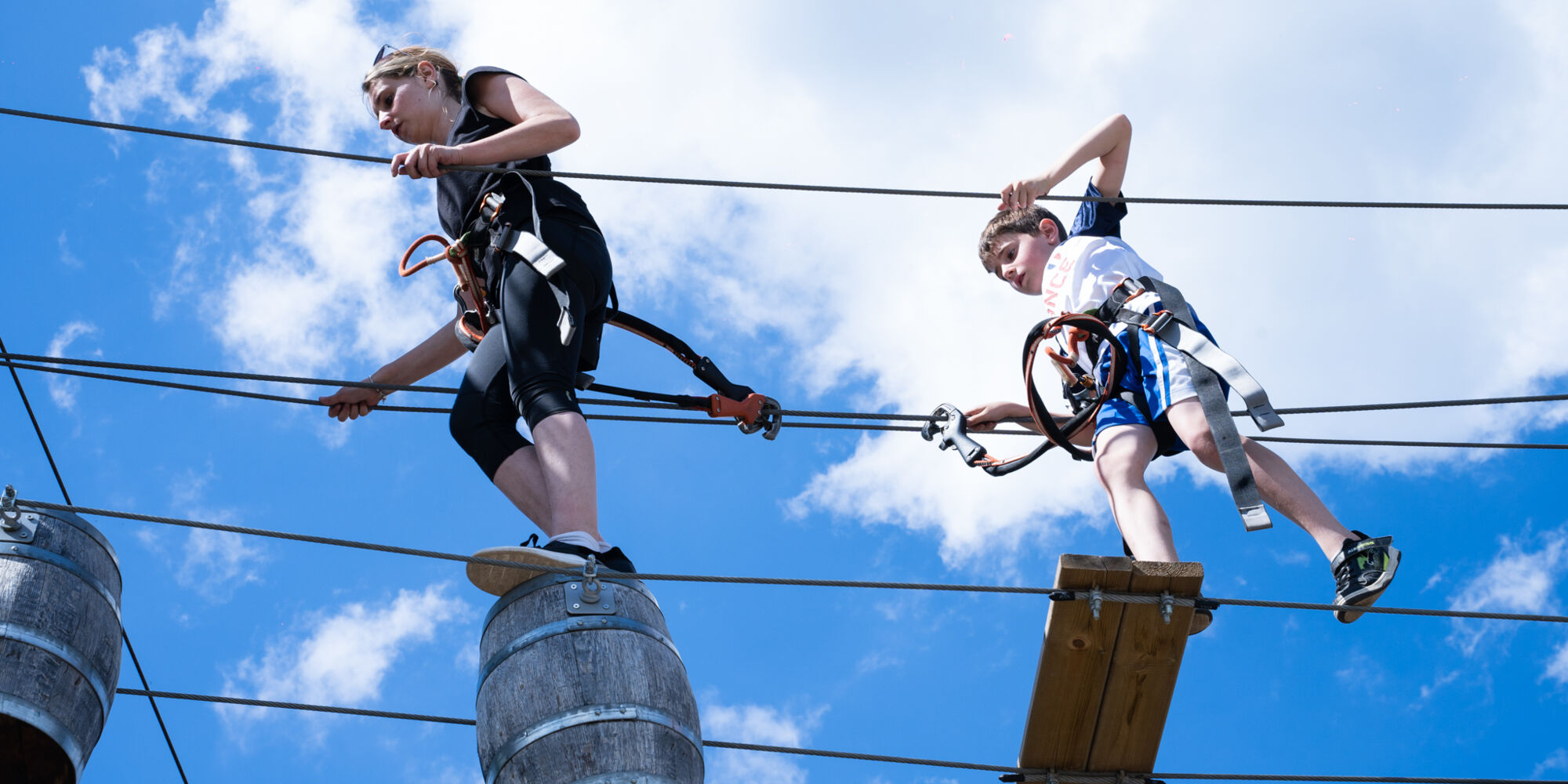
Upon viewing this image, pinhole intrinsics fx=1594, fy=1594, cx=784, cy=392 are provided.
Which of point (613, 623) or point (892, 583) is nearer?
point (613, 623)

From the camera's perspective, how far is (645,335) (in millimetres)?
5094

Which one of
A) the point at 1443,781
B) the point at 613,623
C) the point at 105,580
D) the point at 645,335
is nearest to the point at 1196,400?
the point at 1443,781

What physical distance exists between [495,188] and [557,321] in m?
0.52

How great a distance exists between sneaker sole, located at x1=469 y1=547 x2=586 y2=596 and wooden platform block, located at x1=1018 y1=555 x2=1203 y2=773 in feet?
4.60

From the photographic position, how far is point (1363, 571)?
424 cm

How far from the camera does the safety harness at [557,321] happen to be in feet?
13.9

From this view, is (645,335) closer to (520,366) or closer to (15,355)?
(520,366)

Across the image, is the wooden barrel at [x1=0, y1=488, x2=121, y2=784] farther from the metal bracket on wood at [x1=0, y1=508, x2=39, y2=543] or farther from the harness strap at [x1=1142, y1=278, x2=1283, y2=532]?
the harness strap at [x1=1142, y1=278, x2=1283, y2=532]

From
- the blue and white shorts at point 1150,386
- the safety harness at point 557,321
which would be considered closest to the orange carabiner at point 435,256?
the safety harness at point 557,321

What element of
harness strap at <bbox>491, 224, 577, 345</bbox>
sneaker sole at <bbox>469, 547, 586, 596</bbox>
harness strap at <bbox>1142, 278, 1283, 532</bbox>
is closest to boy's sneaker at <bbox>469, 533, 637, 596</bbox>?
sneaker sole at <bbox>469, 547, 586, 596</bbox>

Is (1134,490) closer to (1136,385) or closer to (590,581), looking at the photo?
(1136,385)

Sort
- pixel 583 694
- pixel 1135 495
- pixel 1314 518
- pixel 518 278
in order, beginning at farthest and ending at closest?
pixel 1135 495 < pixel 1314 518 < pixel 518 278 < pixel 583 694

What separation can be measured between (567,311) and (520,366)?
195mm

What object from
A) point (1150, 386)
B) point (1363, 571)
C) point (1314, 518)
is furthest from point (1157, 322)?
point (1363, 571)
